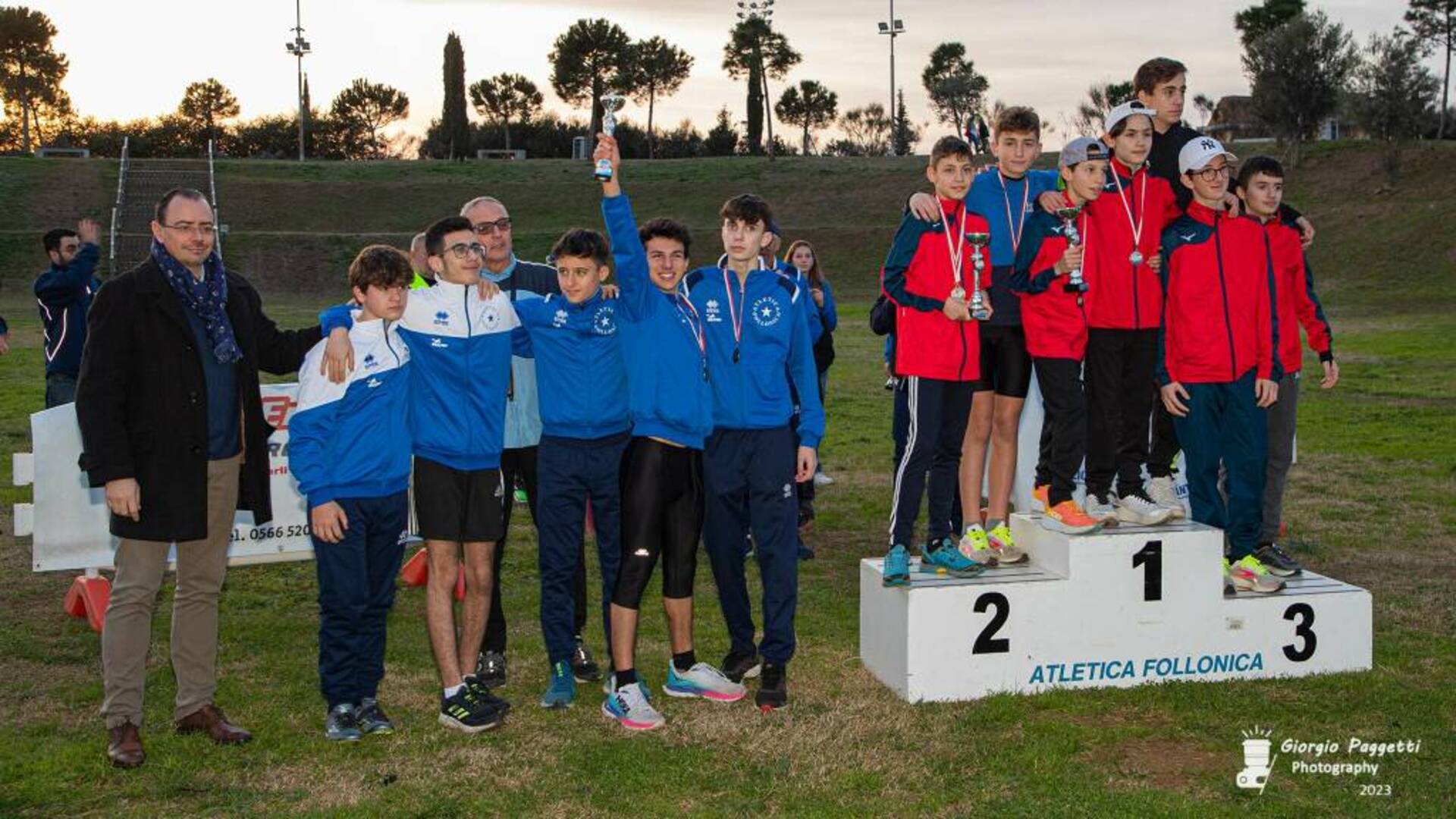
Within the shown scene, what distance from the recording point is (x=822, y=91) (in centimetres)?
8694

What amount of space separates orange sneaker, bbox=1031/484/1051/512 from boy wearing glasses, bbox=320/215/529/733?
289 cm

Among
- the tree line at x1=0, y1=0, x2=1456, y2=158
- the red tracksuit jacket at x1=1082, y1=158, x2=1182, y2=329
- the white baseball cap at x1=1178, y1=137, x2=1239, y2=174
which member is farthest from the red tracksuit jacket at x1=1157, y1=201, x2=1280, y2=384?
the tree line at x1=0, y1=0, x2=1456, y2=158

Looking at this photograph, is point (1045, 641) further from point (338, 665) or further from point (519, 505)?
point (519, 505)

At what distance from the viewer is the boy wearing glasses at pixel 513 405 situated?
628cm

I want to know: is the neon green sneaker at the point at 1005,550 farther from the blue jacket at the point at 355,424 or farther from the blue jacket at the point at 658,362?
the blue jacket at the point at 355,424

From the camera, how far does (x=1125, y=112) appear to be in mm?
6730

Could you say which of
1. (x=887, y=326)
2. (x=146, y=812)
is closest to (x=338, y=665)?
(x=146, y=812)

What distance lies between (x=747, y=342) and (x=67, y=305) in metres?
8.10

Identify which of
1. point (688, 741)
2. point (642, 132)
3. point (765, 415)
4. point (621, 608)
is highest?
point (642, 132)

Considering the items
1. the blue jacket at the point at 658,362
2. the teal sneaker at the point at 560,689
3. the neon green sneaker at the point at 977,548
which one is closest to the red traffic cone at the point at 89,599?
the teal sneaker at the point at 560,689

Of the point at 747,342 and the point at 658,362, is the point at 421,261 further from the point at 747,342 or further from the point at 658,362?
the point at 747,342

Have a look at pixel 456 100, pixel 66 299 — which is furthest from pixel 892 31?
pixel 66 299

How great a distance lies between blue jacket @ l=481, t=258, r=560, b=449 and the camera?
6309mm

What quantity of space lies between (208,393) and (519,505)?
5943mm
